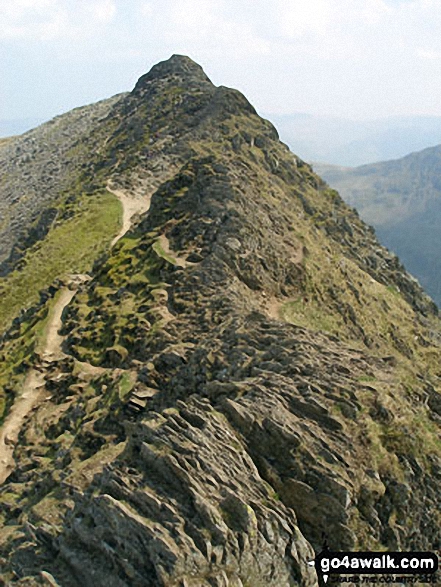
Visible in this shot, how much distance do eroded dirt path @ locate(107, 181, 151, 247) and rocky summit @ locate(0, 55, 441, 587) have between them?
5.08 metres

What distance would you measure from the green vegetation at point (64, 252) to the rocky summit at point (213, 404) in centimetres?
67

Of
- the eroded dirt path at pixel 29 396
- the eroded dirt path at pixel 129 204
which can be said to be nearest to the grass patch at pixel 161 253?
the eroded dirt path at pixel 29 396

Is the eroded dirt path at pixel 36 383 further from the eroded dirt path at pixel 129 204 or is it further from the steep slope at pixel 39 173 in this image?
the steep slope at pixel 39 173

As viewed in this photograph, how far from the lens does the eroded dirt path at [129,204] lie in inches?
3227

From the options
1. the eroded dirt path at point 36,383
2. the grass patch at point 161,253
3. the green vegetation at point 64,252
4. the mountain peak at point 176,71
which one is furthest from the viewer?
the mountain peak at point 176,71

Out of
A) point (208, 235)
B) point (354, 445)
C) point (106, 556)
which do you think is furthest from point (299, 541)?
point (208, 235)

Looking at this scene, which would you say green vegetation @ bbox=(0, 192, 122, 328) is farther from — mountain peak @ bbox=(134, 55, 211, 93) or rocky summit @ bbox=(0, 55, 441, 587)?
mountain peak @ bbox=(134, 55, 211, 93)

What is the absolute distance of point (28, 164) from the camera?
5901 inches

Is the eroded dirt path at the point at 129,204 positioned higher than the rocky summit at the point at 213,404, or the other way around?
the eroded dirt path at the point at 129,204

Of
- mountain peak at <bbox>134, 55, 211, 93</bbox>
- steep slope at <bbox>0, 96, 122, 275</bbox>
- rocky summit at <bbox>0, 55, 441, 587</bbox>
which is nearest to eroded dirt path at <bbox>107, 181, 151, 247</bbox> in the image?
rocky summit at <bbox>0, 55, 441, 587</bbox>

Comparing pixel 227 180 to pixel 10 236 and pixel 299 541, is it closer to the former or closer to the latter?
pixel 299 541

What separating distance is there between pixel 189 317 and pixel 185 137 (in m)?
63.9

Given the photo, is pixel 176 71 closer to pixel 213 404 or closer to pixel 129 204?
pixel 129 204

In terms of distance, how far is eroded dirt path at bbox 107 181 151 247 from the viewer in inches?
3227
